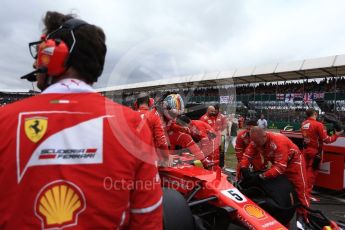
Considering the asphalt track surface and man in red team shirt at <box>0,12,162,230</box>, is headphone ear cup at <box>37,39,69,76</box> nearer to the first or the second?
man in red team shirt at <box>0,12,162,230</box>

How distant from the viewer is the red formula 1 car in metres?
2.50

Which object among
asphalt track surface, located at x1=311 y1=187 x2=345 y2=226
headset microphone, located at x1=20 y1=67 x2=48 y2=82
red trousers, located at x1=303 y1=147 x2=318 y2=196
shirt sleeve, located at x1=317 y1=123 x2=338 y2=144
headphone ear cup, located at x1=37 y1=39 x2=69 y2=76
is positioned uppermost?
headphone ear cup, located at x1=37 y1=39 x2=69 y2=76

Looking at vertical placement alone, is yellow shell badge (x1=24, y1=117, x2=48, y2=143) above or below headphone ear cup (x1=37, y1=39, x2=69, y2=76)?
below

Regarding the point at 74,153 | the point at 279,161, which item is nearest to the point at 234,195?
the point at 279,161

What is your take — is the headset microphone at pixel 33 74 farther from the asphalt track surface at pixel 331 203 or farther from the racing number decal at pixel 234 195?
the asphalt track surface at pixel 331 203

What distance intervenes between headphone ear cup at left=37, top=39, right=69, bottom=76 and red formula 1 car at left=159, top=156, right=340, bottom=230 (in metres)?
1.51

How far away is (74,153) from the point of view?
1.09 meters

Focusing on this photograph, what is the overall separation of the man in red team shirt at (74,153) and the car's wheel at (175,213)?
3.98 feet

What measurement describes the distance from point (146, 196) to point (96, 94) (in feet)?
1.33

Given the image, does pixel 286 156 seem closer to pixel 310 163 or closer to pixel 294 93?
pixel 310 163

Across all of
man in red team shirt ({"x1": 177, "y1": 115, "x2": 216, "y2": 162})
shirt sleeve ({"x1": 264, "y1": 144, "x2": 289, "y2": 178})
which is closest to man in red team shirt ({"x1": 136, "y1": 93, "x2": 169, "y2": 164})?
man in red team shirt ({"x1": 177, "y1": 115, "x2": 216, "y2": 162})

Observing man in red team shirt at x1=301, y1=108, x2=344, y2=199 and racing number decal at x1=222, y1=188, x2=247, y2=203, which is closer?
racing number decal at x1=222, y1=188, x2=247, y2=203

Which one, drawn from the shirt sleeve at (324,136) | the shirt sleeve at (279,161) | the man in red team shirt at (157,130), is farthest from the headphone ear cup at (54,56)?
the shirt sleeve at (324,136)

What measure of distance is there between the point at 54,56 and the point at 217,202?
96.7 inches
